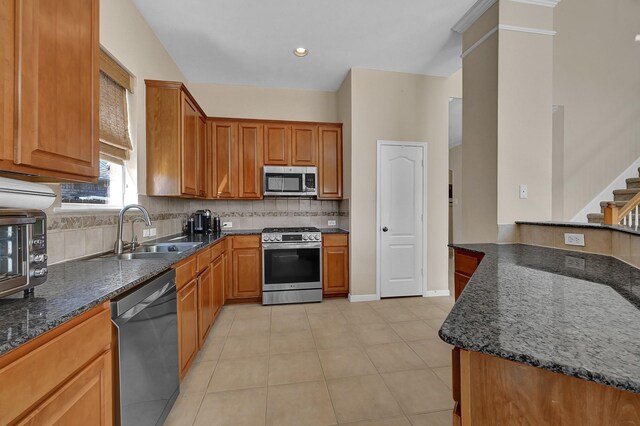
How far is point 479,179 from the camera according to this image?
261 centimetres

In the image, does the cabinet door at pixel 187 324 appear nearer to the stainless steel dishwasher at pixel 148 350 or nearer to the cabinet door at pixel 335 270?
the stainless steel dishwasher at pixel 148 350

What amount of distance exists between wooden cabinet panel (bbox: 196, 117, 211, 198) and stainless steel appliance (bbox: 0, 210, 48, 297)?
2302 millimetres

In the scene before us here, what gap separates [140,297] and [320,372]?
4.63 ft

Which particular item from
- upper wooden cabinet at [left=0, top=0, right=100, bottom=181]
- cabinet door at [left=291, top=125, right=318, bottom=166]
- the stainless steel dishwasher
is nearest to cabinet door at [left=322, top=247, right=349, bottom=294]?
cabinet door at [left=291, top=125, right=318, bottom=166]

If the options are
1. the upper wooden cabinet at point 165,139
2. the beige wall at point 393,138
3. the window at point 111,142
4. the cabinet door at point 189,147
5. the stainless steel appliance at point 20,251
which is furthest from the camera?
the beige wall at point 393,138

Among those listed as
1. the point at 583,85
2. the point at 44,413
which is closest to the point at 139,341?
the point at 44,413

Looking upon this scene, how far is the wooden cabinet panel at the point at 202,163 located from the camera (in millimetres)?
3334

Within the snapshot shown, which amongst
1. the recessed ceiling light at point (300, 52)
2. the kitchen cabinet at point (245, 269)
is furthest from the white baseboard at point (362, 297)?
the recessed ceiling light at point (300, 52)

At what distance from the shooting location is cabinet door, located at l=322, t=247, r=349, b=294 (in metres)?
3.75

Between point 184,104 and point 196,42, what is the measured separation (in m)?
0.79

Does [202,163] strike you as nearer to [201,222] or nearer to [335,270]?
[201,222]

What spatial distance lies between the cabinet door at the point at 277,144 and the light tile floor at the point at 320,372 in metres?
2.01

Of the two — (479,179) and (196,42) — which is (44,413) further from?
(196,42)

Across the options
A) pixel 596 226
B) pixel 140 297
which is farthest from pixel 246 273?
pixel 596 226
